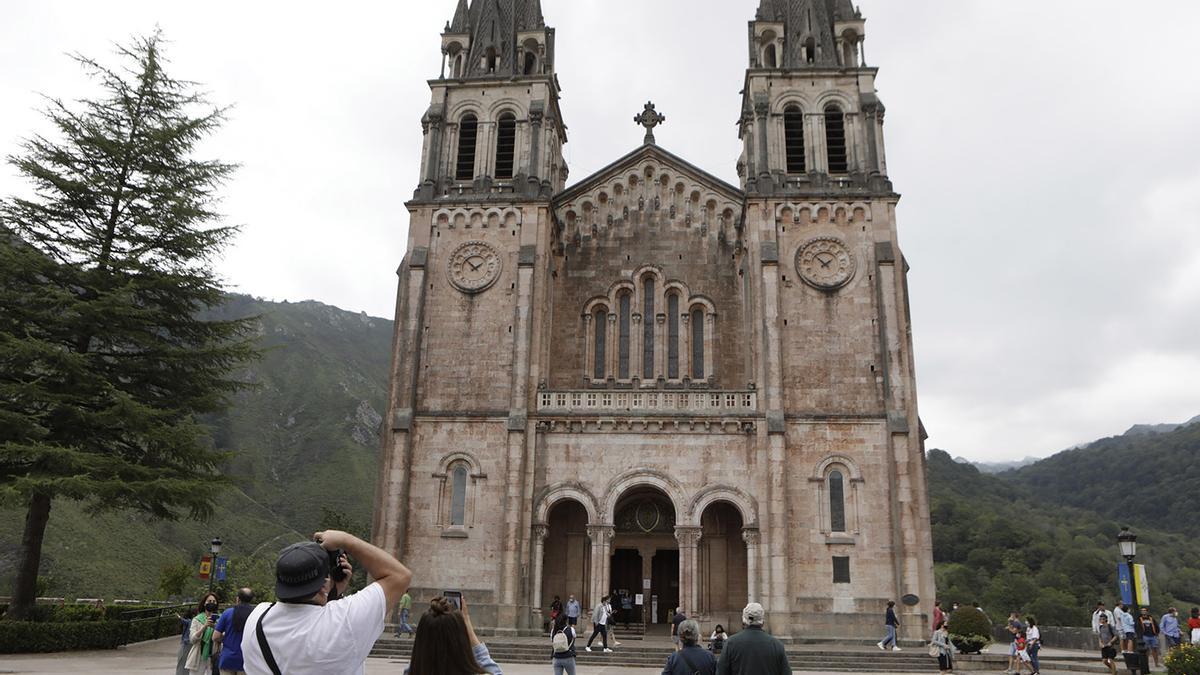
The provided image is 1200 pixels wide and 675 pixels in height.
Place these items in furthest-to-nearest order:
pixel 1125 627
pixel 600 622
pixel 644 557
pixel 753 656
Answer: pixel 644 557 → pixel 600 622 → pixel 1125 627 → pixel 753 656

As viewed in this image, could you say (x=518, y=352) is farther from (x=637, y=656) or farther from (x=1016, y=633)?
(x=1016, y=633)

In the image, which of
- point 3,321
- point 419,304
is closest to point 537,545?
point 419,304

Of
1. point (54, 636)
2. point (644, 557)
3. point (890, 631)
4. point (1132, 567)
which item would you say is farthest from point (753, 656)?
point (644, 557)

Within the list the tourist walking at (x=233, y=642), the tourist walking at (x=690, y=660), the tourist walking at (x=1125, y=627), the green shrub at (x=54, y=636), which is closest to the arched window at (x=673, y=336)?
the tourist walking at (x=1125, y=627)

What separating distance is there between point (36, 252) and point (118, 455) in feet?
20.7

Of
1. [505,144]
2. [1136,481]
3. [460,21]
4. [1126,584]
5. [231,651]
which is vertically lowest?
[231,651]

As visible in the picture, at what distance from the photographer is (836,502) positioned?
29359 millimetres

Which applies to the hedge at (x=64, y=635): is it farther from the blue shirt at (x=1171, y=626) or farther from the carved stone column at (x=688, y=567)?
the blue shirt at (x=1171, y=626)

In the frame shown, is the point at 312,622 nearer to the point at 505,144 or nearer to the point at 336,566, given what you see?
the point at 336,566

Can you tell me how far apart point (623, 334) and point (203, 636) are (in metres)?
22.2

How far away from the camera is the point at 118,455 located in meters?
23.6

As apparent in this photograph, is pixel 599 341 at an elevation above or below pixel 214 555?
above

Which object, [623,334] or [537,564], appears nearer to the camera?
[537,564]

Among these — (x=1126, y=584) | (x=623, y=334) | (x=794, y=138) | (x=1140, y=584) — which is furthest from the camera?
(x=794, y=138)
